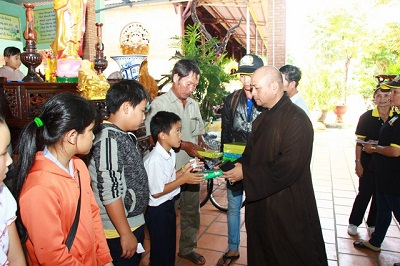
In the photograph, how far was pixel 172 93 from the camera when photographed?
9.71 ft

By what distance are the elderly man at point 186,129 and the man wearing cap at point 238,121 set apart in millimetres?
298

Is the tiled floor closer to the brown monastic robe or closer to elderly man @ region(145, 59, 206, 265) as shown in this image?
elderly man @ region(145, 59, 206, 265)

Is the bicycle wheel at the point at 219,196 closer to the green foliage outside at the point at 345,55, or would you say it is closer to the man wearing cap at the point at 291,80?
the man wearing cap at the point at 291,80

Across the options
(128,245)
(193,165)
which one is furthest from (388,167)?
(128,245)

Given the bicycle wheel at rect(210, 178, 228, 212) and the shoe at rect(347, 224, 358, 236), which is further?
the bicycle wheel at rect(210, 178, 228, 212)

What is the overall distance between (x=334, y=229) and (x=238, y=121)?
1.89 meters

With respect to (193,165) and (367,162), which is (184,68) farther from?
(367,162)

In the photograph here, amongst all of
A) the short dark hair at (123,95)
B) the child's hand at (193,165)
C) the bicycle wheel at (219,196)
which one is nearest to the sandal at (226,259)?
the child's hand at (193,165)

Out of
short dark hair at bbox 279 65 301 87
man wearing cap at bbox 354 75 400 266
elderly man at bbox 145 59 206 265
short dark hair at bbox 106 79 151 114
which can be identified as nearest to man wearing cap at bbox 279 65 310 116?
short dark hair at bbox 279 65 301 87

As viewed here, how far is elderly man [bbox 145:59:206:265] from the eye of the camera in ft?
9.37

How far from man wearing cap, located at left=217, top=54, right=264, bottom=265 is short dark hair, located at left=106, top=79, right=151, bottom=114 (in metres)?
1.38

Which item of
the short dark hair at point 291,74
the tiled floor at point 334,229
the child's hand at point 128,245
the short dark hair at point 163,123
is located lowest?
the tiled floor at point 334,229

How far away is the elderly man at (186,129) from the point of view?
112 inches

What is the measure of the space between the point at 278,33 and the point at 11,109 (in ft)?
24.7
